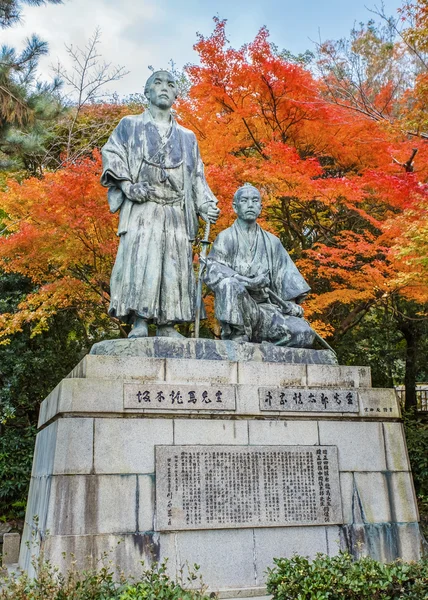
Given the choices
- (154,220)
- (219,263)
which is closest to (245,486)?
(219,263)

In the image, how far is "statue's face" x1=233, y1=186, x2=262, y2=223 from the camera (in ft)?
23.5

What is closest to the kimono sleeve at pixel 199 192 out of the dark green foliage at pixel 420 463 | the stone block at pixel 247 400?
the stone block at pixel 247 400

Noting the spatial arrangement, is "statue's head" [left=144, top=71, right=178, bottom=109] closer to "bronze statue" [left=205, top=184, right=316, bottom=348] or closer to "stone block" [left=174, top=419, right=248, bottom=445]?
"bronze statue" [left=205, top=184, right=316, bottom=348]

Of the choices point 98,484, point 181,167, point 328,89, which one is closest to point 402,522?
point 98,484

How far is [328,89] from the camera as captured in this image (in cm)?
1197

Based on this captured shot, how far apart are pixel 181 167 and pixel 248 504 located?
3.58m

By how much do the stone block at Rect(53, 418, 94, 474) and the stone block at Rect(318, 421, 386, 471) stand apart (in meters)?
2.24

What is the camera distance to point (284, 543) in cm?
578

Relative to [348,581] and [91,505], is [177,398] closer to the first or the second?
[91,505]

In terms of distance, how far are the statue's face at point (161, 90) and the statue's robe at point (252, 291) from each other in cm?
157

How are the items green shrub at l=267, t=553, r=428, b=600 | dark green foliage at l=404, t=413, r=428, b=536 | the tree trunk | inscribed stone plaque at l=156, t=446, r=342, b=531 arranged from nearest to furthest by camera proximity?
green shrub at l=267, t=553, r=428, b=600
inscribed stone plaque at l=156, t=446, r=342, b=531
dark green foliage at l=404, t=413, r=428, b=536
the tree trunk

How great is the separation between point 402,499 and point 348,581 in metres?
2.25

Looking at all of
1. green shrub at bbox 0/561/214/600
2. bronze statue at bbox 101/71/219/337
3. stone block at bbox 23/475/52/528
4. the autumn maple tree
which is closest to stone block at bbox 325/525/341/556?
green shrub at bbox 0/561/214/600

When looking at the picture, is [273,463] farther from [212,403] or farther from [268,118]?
[268,118]
